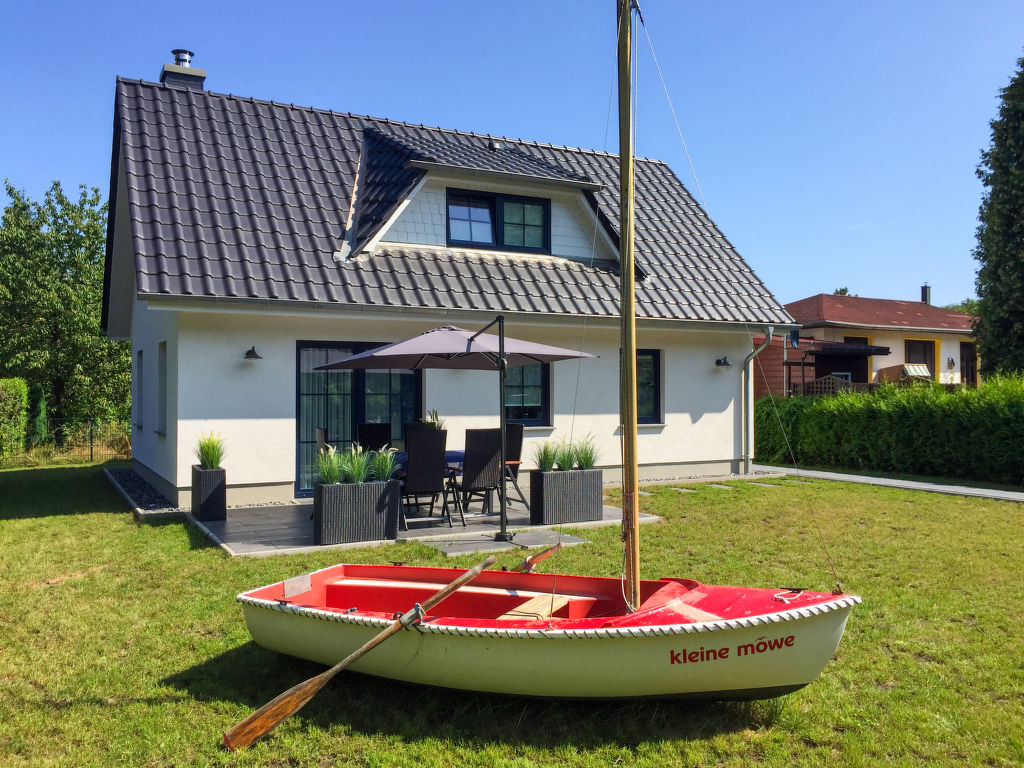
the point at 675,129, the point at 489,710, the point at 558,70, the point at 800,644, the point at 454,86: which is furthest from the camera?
the point at 454,86

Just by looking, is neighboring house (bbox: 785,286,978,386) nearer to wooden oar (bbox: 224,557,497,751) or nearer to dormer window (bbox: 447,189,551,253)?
dormer window (bbox: 447,189,551,253)

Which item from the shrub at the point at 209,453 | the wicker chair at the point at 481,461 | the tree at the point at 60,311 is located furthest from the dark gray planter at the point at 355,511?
the tree at the point at 60,311

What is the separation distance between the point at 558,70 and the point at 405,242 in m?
4.54

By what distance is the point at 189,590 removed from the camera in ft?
21.7

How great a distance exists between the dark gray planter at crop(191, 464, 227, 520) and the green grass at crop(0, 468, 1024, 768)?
1.11 m

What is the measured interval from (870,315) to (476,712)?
3246cm

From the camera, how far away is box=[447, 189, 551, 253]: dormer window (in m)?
13.0

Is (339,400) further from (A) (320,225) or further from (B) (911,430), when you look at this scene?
(B) (911,430)

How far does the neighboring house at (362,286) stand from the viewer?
35.1 ft

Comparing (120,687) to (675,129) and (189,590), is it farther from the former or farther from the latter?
(675,129)

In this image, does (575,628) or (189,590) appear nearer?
(575,628)

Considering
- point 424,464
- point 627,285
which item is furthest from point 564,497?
point 627,285

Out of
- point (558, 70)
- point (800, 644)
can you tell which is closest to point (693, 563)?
point (800, 644)

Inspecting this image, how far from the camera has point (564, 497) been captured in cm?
989
